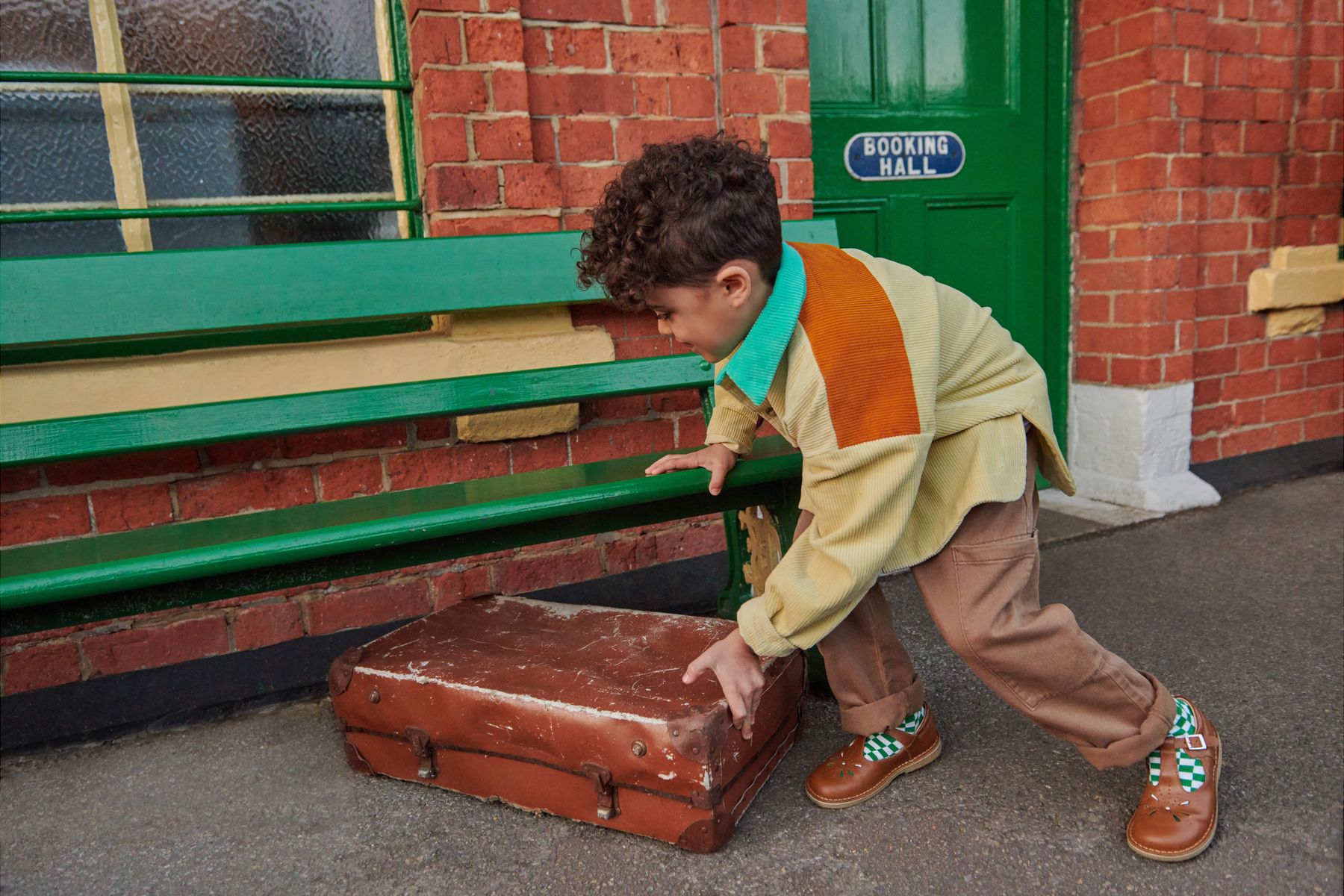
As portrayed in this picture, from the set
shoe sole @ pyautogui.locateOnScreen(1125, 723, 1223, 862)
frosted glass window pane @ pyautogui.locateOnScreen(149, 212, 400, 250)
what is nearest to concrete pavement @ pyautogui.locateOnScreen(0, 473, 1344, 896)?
shoe sole @ pyautogui.locateOnScreen(1125, 723, 1223, 862)

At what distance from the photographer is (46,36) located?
7.41 feet

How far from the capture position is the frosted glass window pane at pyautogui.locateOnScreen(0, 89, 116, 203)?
228 centimetres

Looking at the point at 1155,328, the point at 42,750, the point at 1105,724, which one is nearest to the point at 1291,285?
the point at 1155,328

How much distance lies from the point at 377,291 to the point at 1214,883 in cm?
198

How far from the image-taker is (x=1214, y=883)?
1466 mm

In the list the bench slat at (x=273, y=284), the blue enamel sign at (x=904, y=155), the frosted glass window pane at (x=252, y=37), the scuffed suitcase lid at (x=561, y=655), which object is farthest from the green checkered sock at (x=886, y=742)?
the frosted glass window pane at (x=252, y=37)

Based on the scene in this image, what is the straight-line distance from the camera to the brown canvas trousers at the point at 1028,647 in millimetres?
1548

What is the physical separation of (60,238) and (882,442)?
2.13 m

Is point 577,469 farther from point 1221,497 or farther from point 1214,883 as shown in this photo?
point 1221,497

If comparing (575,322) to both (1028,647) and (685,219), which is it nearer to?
(685,219)

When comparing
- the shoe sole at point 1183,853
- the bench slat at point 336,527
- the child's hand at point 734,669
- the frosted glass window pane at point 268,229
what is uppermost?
the frosted glass window pane at point 268,229

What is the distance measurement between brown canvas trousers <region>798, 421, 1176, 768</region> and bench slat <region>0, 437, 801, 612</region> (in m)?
0.46

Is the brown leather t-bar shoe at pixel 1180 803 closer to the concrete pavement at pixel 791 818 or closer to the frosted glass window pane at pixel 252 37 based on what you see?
the concrete pavement at pixel 791 818

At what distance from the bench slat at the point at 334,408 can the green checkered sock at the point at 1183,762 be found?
1181mm
